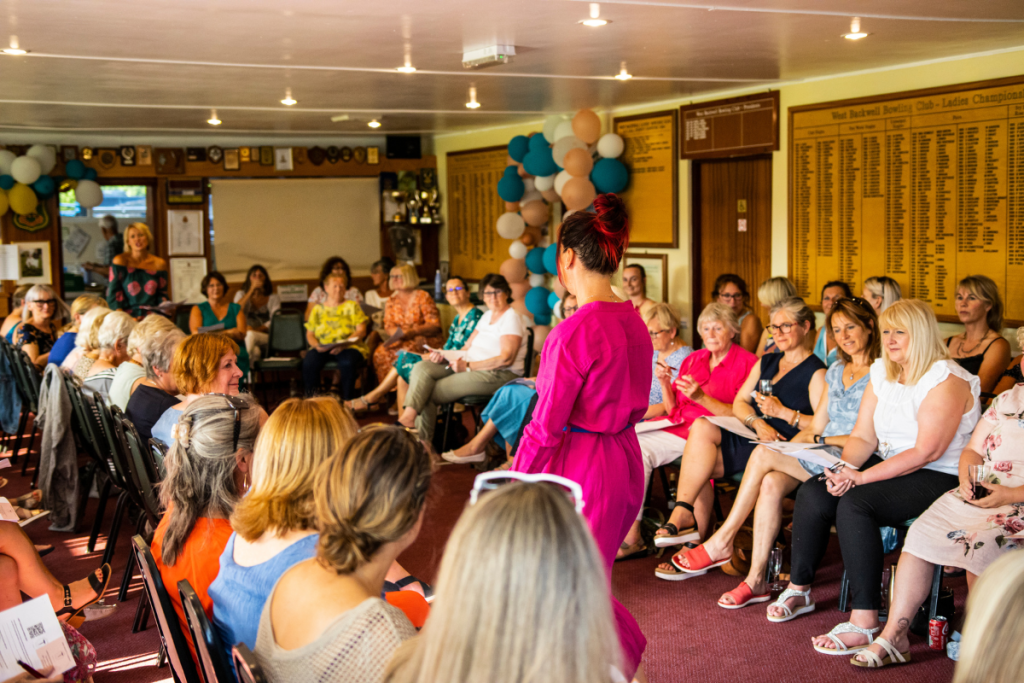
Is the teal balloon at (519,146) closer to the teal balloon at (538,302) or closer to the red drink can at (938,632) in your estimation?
the teal balloon at (538,302)

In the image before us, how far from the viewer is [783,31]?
4289 mm

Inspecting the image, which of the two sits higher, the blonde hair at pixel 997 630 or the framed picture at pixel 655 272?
the framed picture at pixel 655 272

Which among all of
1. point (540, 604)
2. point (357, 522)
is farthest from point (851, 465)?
point (540, 604)

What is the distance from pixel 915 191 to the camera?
5457 millimetres

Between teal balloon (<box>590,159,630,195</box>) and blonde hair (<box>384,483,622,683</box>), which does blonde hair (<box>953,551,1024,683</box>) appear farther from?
teal balloon (<box>590,159,630,195</box>)

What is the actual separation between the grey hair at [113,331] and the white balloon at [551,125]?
4213 mm

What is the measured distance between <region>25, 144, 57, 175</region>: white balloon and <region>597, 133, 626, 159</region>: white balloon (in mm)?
5715

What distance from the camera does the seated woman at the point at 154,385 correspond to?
3783 mm

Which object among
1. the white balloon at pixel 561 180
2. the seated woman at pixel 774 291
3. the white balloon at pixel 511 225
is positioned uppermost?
the white balloon at pixel 561 180

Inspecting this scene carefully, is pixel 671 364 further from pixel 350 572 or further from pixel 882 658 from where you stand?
pixel 350 572

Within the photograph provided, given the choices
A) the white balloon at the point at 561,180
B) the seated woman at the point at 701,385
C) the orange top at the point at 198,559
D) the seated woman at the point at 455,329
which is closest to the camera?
the orange top at the point at 198,559

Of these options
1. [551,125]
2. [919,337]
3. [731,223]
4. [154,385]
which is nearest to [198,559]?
[154,385]

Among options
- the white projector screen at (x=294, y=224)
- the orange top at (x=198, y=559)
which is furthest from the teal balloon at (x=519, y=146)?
the orange top at (x=198, y=559)

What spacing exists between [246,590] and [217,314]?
22.5 feet
